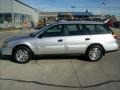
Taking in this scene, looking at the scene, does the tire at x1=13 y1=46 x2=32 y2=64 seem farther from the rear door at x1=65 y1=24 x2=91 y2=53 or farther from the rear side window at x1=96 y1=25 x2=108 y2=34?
the rear side window at x1=96 y1=25 x2=108 y2=34

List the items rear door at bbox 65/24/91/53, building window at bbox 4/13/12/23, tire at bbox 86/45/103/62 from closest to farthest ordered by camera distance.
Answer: rear door at bbox 65/24/91/53 < tire at bbox 86/45/103/62 < building window at bbox 4/13/12/23

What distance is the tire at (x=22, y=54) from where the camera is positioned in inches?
383

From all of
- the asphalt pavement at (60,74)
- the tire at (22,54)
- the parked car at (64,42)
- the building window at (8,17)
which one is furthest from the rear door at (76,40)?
the building window at (8,17)

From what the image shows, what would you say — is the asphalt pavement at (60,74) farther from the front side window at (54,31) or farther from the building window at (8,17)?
the building window at (8,17)

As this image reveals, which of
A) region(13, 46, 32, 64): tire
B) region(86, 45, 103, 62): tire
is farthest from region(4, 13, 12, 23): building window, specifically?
region(86, 45, 103, 62): tire

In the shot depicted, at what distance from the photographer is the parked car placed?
9.74 metres

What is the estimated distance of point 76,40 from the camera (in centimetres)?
982

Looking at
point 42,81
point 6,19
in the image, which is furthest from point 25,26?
point 42,81

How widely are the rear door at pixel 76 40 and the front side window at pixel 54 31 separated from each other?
277 mm

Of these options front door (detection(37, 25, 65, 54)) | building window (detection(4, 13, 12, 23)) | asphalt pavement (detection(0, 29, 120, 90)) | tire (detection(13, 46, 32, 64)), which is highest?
building window (detection(4, 13, 12, 23))

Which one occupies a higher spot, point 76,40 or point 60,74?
point 76,40

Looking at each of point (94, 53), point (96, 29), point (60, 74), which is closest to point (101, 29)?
point (96, 29)

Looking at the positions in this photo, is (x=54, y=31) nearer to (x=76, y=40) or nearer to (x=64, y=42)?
(x=64, y=42)

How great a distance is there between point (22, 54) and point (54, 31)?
1.56 metres
